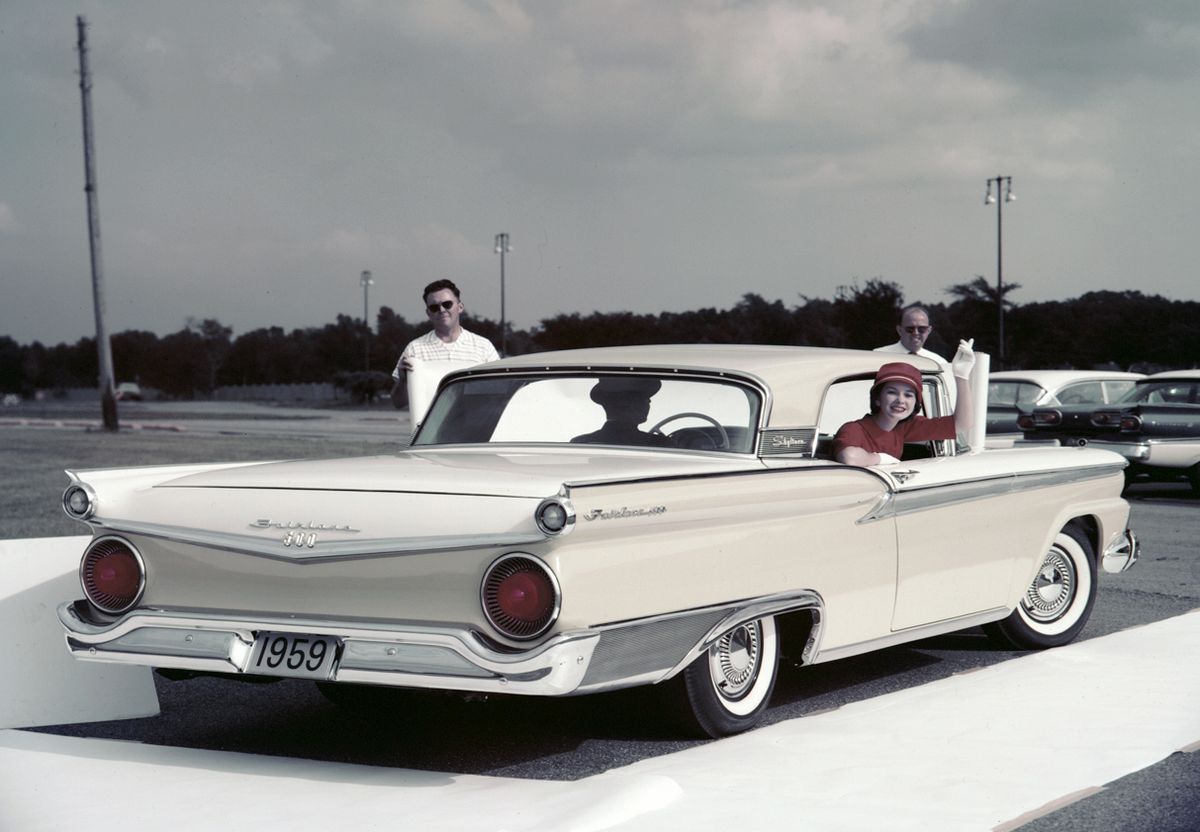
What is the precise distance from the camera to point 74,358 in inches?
6038

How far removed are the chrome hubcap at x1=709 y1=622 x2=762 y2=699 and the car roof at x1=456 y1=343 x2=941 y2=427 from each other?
83 centimetres

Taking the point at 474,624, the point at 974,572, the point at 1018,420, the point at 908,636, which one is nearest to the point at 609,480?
the point at 474,624

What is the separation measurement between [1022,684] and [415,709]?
2.47 m

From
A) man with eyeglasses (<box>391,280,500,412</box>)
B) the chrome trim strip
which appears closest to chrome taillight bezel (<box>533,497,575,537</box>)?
the chrome trim strip

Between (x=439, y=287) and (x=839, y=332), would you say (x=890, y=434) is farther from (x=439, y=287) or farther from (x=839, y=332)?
(x=839, y=332)

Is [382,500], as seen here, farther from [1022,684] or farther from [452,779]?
[1022,684]

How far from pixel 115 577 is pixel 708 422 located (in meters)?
2.20

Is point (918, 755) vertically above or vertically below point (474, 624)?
below

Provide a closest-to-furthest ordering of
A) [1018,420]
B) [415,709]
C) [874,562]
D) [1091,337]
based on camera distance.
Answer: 1. [874,562]
2. [415,709]
3. [1018,420]
4. [1091,337]

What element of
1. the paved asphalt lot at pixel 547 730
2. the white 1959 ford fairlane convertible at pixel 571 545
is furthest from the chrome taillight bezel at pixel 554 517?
the paved asphalt lot at pixel 547 730

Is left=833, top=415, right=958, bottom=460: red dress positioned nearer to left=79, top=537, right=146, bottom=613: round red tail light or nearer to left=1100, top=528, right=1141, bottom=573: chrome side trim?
left=1100, top=528, right=1141, bottom=573: chrome side trim

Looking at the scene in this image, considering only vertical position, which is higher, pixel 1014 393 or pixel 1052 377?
pixel 1052 377

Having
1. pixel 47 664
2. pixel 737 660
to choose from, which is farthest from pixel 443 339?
pixel 737 660

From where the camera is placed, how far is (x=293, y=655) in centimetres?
442
